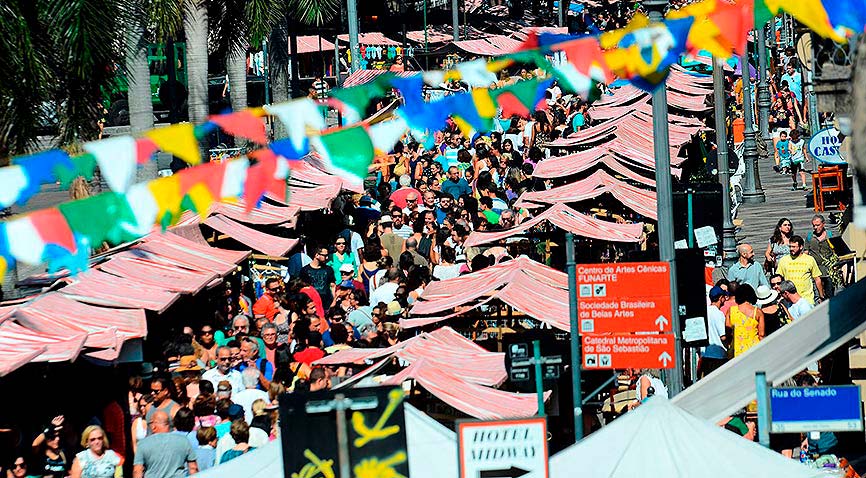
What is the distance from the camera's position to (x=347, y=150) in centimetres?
660

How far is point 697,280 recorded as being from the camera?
15.7 metres

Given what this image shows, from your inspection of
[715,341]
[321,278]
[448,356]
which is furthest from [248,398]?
[321,278]

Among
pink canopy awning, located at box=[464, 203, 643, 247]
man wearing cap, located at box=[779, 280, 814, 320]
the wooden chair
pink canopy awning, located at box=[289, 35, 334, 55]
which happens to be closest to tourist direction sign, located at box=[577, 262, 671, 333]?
man wearing cap, located at box=[779, 280, 814, 320]

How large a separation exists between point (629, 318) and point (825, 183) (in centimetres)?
1605

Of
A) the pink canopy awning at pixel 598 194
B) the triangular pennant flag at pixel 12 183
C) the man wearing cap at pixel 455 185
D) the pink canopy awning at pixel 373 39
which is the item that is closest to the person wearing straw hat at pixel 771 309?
the pink canopy awning at pixel 598 194

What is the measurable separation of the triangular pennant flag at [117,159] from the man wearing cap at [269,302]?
41.5ft

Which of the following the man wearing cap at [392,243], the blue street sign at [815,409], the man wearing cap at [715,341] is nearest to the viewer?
the blue street sign at [815,409]

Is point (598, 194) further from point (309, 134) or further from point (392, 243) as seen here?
point (309, 134)

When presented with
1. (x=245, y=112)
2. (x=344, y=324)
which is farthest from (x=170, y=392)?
(x=245, y=112)

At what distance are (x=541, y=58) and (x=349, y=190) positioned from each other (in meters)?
19.7

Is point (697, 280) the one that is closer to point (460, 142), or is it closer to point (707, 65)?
point (460, 142)

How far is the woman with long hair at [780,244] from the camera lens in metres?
21.0

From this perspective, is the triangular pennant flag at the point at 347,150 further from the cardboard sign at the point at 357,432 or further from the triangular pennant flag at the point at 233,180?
the cardboard sign at the point at 357,432

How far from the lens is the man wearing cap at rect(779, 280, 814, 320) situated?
17672 millimetres
